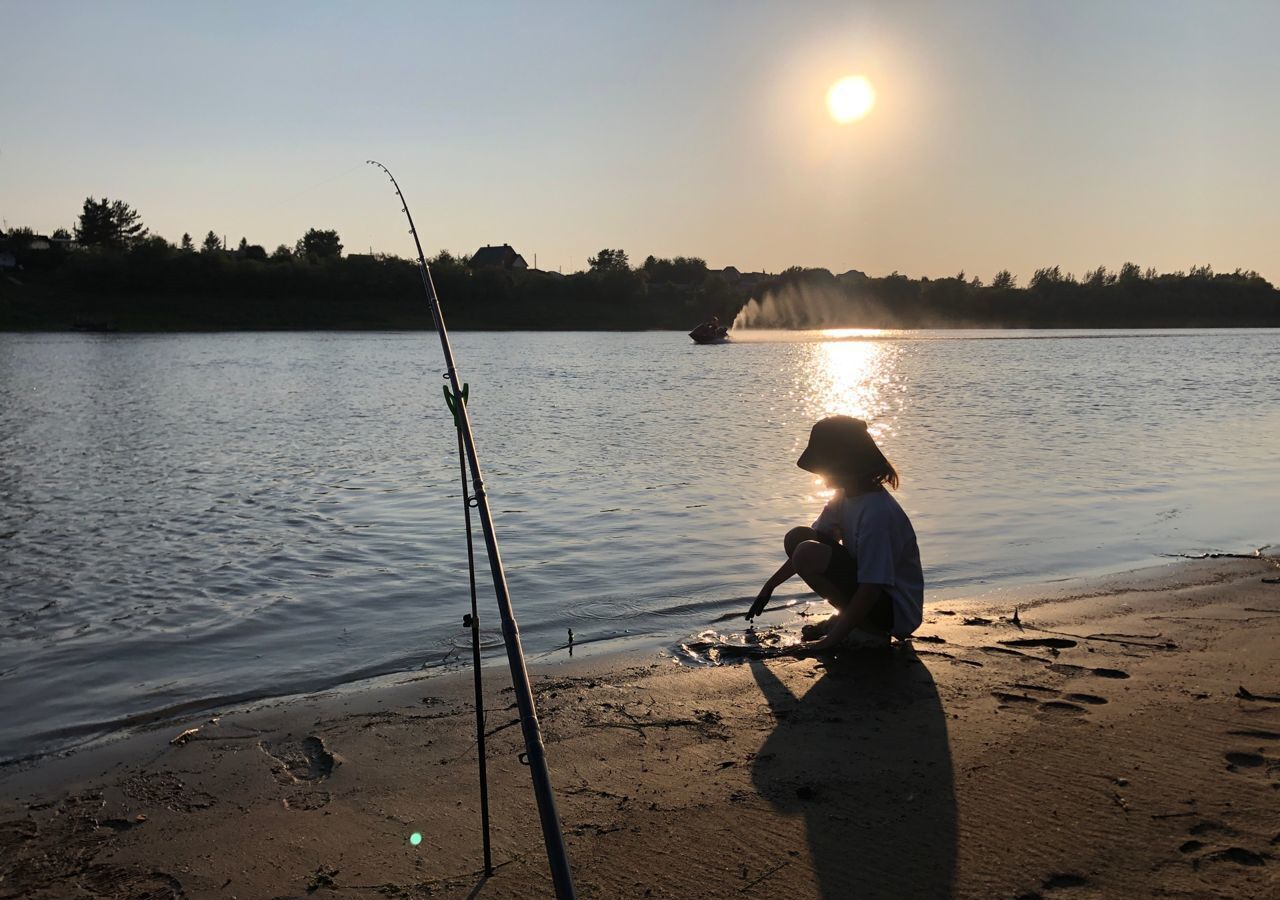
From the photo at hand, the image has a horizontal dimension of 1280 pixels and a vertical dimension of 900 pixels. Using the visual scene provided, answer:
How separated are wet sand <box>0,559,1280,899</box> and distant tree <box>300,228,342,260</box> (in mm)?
106159

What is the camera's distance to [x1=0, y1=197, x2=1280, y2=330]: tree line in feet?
262

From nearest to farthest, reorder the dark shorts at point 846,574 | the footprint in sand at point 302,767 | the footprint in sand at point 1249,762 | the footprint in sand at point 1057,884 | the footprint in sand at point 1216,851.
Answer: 1. the footprint in sand at point 1057,884
2. the footprint in sand at point 1216,851
3. the footprint in sand at point 1249,762
4. the footprint in sand at point 302,767
5. the dark shorts at point 846,574

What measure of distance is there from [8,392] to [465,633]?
25134 mm

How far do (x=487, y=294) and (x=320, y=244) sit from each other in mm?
25660

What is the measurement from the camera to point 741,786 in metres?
3.89

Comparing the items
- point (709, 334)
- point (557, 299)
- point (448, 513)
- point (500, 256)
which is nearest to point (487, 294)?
point (557, 299)

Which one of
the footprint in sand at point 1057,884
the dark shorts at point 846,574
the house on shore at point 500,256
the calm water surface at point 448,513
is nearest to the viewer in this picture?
the footprint in sand at point 1057,884

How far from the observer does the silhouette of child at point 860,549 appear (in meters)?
Answer: 5.38

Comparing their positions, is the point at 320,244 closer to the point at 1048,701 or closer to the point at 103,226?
the point at 103,226

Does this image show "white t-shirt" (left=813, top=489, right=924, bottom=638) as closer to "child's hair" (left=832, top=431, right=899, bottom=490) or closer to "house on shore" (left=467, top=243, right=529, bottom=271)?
"child's hair" (left=832, top=431, right=899, bottom=490)

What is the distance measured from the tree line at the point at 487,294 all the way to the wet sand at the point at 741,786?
68553 millimetres

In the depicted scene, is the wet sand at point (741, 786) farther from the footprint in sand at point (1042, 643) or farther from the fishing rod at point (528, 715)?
the fishing rod at point (528, 715)

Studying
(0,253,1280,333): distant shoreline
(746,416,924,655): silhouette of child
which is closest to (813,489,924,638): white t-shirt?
(746,416,924,655): silhouette of child

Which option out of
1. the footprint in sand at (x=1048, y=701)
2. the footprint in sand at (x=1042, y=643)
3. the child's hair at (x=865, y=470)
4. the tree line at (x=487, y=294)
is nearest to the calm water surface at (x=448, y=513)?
the child's hair at (x=865, y=470)
